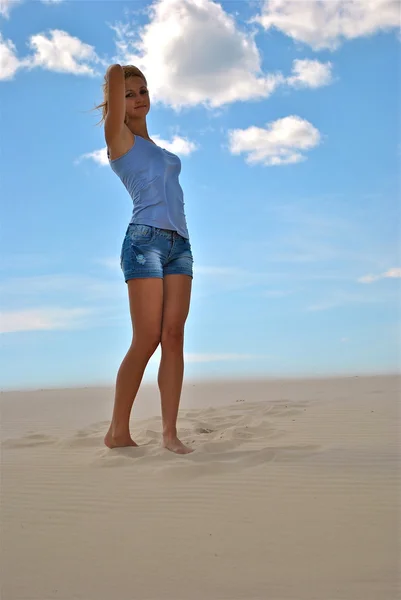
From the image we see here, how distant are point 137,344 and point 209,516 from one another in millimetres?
1483

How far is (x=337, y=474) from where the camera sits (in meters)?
2.98

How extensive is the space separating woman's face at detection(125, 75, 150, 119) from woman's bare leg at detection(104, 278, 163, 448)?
114 cm

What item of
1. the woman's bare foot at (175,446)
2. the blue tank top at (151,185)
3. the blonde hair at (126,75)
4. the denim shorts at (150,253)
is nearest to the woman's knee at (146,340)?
the denim shorts at (150,253)

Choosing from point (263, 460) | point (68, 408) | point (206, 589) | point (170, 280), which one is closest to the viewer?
point (206, 589)

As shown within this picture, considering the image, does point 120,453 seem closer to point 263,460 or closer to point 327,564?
point 263,460

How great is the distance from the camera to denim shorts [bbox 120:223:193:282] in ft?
12.0

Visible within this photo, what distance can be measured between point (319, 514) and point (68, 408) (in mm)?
5090

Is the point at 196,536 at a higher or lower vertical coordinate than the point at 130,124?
lower

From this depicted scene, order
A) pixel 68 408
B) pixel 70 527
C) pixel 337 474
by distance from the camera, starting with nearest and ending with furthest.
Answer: pixel 70 527 → pixel 337 474 → pixel 68 408

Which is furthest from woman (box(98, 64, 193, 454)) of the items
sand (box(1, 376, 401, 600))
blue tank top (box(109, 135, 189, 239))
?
sand (box(1, 376, 401, 600))

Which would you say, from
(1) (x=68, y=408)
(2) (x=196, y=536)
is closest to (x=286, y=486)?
(2) (x=196, y=536)

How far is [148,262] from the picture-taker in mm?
3645

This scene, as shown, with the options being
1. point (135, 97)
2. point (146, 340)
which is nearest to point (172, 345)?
point (146, 340)

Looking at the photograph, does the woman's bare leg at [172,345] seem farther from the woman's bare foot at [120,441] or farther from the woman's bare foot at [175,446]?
the woman's bare foot at [120,441]
